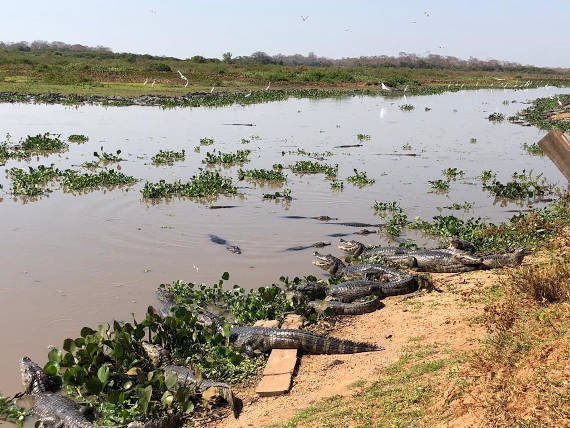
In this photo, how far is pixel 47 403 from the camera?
5.54 meters

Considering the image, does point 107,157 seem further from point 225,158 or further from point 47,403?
point 47,403

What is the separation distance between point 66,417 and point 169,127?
23573 millimetres

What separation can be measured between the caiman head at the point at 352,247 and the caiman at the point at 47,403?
19.7ft

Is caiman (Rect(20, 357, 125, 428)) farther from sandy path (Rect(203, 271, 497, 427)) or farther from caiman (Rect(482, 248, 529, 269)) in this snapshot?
caiman (Rect(482, 248, 529, 269))

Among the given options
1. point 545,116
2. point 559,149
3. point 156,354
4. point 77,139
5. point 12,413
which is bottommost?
point 12,413

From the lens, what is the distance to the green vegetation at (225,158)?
19266 mm

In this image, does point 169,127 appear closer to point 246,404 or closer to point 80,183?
point 80,183

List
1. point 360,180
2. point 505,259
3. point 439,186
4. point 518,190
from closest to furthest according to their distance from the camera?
point 505,259, point 518,190, point 439,186, point 360,180

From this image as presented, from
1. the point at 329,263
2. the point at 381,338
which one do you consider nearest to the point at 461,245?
the point at 329,263

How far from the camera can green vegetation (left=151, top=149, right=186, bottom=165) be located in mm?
19087

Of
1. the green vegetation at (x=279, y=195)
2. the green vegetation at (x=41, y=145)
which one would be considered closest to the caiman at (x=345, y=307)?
the green vegetation at (x=279, y=195)

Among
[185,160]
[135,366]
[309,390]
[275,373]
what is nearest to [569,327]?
[309,390]

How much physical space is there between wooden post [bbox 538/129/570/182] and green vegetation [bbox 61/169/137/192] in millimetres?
13620

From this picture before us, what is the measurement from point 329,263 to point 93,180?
28.5 ft
